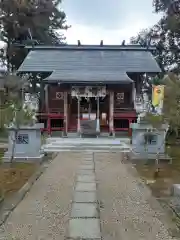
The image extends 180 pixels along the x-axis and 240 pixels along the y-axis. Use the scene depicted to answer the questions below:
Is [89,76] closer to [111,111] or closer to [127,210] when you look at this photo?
[111,111]

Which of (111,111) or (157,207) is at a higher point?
(111,111)

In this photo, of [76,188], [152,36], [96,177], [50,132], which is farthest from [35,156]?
[152,36]

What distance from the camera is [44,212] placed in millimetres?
5656

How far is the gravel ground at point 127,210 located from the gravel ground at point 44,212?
2.04 feet

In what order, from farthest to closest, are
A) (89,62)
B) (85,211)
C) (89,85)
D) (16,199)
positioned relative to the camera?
1. (89,62)
2. (89,85)
3. (16,199)
4. (85,211)

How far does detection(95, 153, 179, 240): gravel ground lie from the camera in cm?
468

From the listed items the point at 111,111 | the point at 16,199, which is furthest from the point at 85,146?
the point at 16,199

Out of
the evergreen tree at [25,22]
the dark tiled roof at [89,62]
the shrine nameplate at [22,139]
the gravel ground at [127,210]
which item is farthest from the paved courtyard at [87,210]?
the evergreen tree at [25,22]

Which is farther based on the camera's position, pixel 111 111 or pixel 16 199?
pixel 111 111

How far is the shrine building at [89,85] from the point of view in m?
21.2

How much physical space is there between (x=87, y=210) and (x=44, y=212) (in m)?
0.69

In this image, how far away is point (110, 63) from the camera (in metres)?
23.9

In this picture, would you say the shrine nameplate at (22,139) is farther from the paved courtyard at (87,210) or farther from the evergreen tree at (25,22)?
the evergreen tree at (25,22)

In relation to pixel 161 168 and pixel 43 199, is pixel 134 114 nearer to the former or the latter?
pixel 161 168
